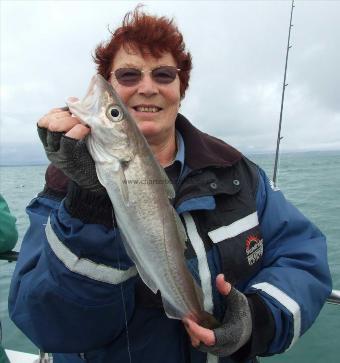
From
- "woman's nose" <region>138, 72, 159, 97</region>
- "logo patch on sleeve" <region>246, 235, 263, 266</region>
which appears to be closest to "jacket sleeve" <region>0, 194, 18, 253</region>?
"woman's nose" <region>138, 72, 159, 97</region>

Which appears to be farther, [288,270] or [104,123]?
[288,270]

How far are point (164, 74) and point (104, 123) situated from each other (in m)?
0.92

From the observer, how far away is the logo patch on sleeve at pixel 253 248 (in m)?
2.62

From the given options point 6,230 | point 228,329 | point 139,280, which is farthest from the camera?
point 6,230

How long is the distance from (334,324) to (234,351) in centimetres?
530

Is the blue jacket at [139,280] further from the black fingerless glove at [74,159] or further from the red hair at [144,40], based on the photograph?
the red hair at [144,40]

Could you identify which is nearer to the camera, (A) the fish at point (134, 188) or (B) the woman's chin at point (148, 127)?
(A) the fish at point (134, 188)

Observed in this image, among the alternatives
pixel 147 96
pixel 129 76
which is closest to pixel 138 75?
pixel 129 76

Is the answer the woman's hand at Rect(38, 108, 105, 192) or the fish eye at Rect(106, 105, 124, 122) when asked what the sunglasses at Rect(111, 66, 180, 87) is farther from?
the woman's hand at Rect(38, 108, 105, 192)

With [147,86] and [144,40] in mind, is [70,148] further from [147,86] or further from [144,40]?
[144,40]

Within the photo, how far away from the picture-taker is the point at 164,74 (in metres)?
2.82

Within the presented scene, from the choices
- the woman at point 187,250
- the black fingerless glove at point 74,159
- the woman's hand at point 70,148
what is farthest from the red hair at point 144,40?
the black fingerless glove at point 74,159

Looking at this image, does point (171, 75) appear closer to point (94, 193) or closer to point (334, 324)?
point (94, 193)

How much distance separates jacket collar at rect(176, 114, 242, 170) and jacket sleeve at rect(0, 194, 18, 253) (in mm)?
1788
